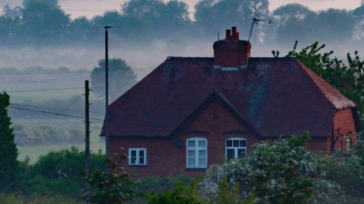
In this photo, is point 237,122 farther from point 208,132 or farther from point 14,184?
point 14,184

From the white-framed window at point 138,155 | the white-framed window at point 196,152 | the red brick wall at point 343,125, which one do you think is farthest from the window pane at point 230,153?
the red brick wall at point 343,125

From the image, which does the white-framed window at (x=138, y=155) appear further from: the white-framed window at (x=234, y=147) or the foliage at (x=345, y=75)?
the foliage at (x=345, y=75)

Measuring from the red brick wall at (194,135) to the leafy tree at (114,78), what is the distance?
70.0 m

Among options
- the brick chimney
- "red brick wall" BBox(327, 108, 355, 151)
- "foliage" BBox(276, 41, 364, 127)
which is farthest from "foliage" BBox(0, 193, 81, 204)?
"foliage" BBox(276, 41, 364, 127)

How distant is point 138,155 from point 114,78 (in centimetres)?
7259

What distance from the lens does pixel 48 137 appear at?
255 feet

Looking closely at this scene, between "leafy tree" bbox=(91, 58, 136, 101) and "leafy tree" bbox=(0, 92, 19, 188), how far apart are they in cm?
7139

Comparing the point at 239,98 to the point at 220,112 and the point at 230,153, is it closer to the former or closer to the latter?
the point at 220,112

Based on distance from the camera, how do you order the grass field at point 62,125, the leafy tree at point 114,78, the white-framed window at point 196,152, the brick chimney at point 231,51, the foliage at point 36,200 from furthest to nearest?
the leafy tree at point 114,78
the grass field at point 62,125
the brick chimney at point 231,51
the white-framed window at point 196,152
the foliage at point 36,200

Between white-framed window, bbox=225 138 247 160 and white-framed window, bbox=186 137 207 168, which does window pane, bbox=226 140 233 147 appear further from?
white-framed window, bbox=186 137 207 168

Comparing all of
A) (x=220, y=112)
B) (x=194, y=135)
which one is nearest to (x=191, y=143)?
(x=194, y=135)

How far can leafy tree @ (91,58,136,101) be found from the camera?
99.1m

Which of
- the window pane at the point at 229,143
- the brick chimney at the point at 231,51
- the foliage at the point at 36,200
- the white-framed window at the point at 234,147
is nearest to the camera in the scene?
the foliage at the point at 36,200

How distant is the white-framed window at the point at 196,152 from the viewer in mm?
29969
